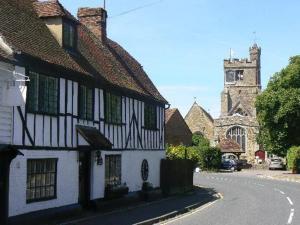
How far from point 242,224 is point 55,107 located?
673 cm

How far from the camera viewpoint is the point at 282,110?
5259cm

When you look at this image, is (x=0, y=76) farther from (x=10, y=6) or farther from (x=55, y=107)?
(x=10, y=6)

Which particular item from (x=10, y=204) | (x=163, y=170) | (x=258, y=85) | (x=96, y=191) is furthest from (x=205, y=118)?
(x=10, y=204)

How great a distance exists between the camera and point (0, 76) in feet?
47.9

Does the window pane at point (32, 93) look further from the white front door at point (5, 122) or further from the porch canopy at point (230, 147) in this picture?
the porch canopy at point (230, 147)

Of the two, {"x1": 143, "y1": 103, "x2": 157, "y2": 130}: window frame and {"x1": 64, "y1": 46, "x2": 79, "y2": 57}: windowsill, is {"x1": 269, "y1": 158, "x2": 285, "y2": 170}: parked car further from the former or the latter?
{"x1": 64, "y1": 46, "x2": 79, "y2": 57}: windowsill

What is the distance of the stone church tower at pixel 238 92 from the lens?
87.0 meters

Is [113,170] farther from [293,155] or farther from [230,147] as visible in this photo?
[230,147]

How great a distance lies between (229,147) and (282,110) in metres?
25.7

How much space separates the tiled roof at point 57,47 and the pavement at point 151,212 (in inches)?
189

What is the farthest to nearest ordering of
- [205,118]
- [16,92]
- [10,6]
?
[205,118] < [10,6] < [16,92]

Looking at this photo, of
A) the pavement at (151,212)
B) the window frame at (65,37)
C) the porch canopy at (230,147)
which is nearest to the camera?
the pavement at (151,212)

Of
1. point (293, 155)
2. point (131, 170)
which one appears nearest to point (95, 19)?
point (131, 170)

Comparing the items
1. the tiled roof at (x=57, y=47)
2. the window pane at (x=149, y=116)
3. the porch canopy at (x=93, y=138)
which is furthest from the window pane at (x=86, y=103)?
the window pane at (x=149, y=116)
